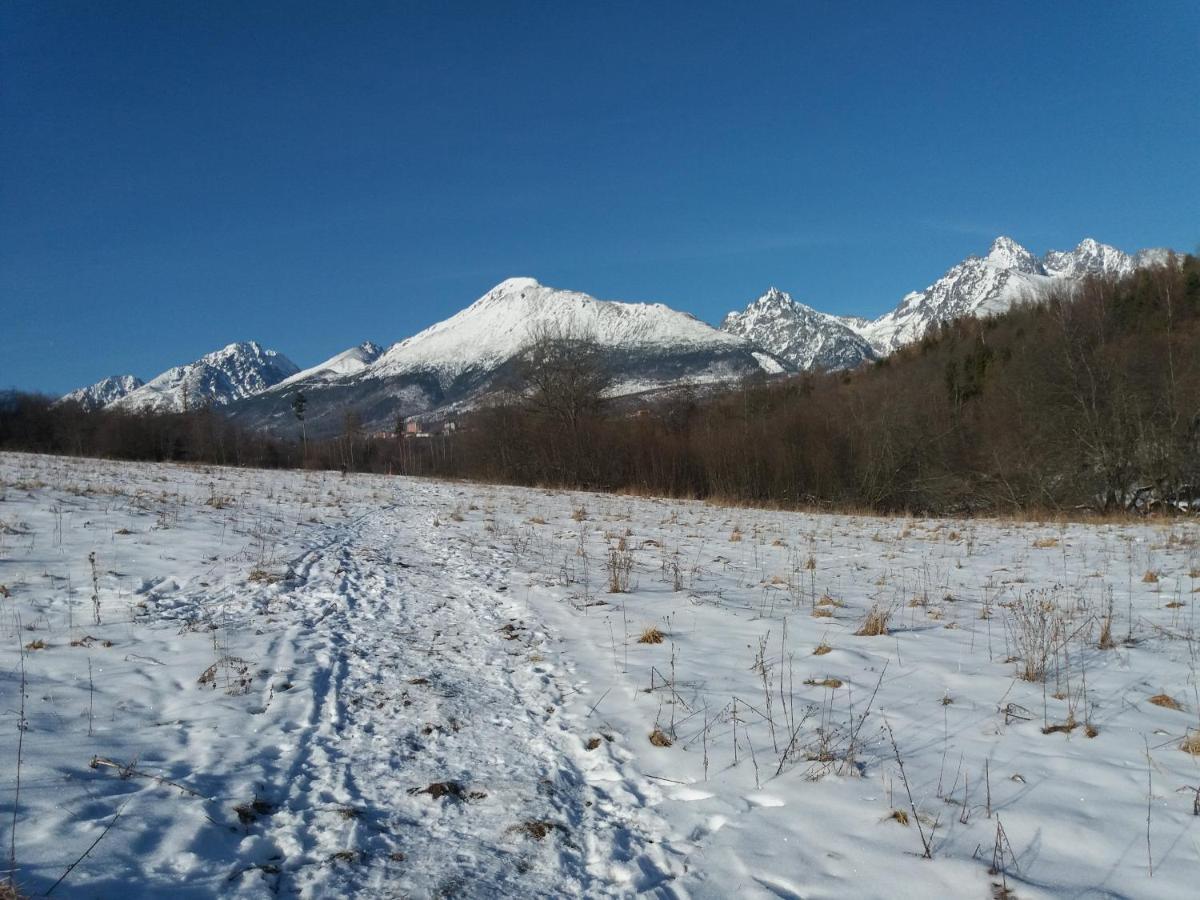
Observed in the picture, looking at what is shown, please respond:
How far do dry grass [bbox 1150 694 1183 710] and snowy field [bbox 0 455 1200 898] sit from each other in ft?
0.44

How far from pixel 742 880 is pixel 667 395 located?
51.9 metres

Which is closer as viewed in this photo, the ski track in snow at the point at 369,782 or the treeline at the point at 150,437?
Result: the ski track in snow at the point at 369,782

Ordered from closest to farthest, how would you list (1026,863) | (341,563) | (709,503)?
(1026,863) → (341,563) → (709,503)

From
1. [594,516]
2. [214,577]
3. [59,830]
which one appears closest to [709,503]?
[594,516]

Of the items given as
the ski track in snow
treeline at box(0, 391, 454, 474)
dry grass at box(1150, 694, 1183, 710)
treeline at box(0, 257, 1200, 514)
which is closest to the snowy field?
the ski track in snow

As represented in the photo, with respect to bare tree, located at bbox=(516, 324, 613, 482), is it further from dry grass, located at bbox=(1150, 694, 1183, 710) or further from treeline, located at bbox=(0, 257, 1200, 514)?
dry grass, located at bbox=(1150, 694, 1183, 710)

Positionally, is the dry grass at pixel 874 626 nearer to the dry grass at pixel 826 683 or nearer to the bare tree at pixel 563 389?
the dry grass at pixel 826 683

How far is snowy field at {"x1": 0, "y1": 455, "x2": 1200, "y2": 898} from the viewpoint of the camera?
124 inches

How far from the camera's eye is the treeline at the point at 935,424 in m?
27.7

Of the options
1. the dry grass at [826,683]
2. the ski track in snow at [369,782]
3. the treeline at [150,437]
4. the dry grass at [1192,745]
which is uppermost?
the treeline at [150,437]

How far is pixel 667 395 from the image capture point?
54.4 metres

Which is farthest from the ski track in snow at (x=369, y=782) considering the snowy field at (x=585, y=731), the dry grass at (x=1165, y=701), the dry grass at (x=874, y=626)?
the dry grass at (x=1165, y=701)

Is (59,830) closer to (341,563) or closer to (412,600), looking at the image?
(412,600)

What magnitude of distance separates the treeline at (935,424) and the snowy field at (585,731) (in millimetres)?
22561
